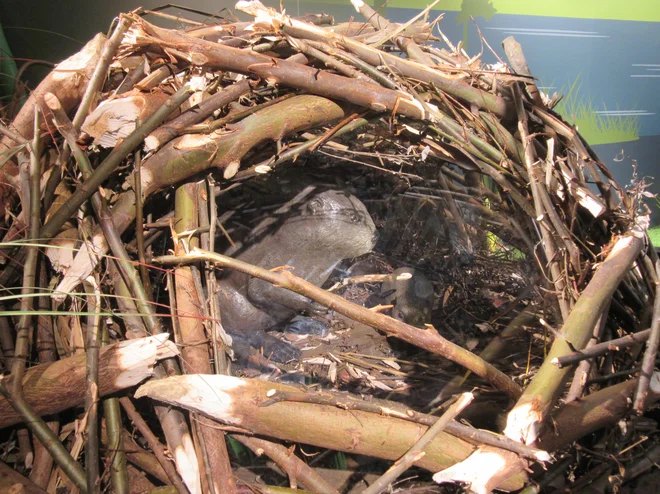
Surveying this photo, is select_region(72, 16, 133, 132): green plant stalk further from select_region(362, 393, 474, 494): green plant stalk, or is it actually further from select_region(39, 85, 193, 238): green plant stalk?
select_region(362, 393, 474, 494): green plant stalk

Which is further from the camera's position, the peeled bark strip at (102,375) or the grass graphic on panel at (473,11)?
the grass graphic on panel at (473,11)

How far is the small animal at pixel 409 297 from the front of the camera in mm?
1348

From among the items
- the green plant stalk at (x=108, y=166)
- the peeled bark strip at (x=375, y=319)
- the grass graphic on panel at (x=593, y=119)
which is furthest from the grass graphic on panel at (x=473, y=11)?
the peeled bark strip at (x=375, y=319)

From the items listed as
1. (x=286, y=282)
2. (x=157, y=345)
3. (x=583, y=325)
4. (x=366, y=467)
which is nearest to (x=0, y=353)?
(x=157, y=345)

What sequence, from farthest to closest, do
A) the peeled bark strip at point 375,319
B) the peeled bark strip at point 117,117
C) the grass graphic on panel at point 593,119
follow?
the grass graphic on panel at point 593,119 < the peeled bark strip at point 117,117 < the peeled bark strip at point 375,319

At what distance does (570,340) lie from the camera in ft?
2.82

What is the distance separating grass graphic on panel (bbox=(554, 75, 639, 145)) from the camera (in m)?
1.89

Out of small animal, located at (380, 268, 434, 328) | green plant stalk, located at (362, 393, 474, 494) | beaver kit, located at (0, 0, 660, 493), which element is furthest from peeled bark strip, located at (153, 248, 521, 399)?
small animal, located at (380, 268, 434, 328)

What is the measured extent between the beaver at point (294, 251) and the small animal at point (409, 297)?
16cm

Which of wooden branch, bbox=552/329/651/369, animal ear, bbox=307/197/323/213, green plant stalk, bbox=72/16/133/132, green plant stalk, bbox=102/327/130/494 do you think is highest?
green plant stalk, bbox=72/16/133/132

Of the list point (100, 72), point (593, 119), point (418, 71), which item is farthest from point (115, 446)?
point (593, 119)

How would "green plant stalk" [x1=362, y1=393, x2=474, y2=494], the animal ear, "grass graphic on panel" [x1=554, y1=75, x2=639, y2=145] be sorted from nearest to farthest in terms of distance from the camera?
"green plant stalk" [x1=362, y1=393, x2=474, y2=494]
the animal ear
"grass graphic on panel" [x1=554, y1=75, x2=639, y2=145]

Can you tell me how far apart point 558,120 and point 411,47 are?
0.49 metres

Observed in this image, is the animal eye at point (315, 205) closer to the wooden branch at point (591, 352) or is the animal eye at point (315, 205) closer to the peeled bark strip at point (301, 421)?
the peeled bark strip at point (301, 421)
